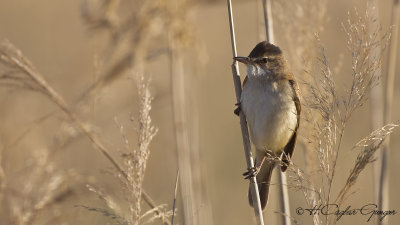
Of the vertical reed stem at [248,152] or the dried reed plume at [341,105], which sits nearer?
the dried reed plume at [341,105]

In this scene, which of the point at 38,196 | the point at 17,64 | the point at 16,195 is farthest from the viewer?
the point at 16,195

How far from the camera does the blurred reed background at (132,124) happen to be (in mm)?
2832

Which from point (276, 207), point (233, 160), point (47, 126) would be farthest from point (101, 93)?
point (233, 160)

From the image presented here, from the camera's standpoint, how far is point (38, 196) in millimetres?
3086

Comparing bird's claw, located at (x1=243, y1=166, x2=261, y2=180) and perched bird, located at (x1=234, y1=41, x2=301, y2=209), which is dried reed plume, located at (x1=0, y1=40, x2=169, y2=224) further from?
perched bird, located at (x1=234, y1=41, x2=301, y2=209)

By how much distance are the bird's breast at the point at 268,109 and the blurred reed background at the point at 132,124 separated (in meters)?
0.28

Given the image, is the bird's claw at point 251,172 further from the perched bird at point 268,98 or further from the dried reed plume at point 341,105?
the dried reed plume at point 341,105

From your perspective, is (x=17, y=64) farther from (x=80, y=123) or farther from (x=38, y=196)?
(x=38, y=196)

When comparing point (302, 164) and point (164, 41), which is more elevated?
point (164, 41)

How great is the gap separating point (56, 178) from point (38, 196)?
144 millimetres

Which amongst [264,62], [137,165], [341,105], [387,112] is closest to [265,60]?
[264,62]

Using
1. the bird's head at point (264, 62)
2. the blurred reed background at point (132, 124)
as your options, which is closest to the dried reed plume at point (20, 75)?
the blurred reed background at point (132, 124)

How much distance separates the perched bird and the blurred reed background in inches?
7.0

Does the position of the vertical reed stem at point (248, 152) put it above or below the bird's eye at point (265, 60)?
below
